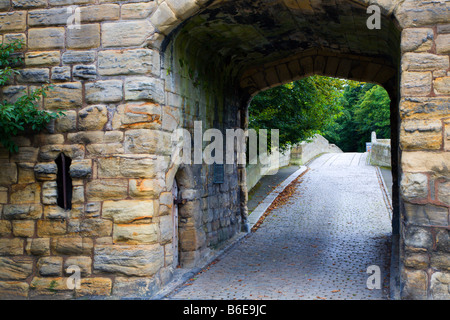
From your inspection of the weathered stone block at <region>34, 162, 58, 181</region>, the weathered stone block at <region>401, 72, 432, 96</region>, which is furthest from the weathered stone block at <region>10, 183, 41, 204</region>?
the weathered stone block at <region>401, 72, 432, 96</region>

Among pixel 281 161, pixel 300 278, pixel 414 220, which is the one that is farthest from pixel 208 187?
pixel 281 161

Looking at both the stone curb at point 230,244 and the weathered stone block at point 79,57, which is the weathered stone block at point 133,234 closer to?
the stone curb at point 230,244

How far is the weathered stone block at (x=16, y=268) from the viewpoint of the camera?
209 inches

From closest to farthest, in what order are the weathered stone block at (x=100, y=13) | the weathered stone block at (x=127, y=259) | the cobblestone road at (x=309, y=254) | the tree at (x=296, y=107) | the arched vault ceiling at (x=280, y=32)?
the weathered stone block at (x=127, y=259) → the weathered stone block at (x=100, y=13) → the cobblestone road at (x=309, y=254) → the arched vault ceiling at (x=280, y=32) → the tree at (x=296, y=107)

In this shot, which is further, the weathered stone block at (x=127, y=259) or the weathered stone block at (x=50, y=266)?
the weathered stone block at (x=50, y=266)

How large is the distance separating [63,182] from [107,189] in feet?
1.92

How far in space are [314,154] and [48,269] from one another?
22199 mm

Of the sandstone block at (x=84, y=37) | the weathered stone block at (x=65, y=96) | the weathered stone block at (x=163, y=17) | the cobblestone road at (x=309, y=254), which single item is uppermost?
the weathered stone block at (x=163, y=17)

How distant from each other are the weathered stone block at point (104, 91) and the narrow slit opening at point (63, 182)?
762 mm

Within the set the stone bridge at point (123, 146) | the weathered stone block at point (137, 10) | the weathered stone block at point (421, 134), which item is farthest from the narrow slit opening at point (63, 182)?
the weathered stone block at point (421, 134)

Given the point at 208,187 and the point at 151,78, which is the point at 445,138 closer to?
the point at 151,78

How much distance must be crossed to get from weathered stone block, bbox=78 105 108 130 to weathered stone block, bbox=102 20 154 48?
0.73m

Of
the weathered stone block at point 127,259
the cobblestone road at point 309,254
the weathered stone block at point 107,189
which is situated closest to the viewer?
the weathered stone block at point 127,259

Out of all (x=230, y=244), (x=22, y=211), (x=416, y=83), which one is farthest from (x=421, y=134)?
(x=230, y=244)
